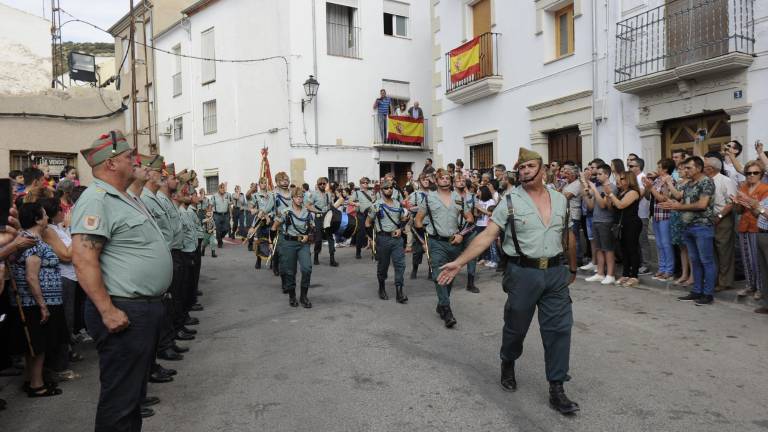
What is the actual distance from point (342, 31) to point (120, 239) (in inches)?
830

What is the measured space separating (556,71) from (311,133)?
10.6 m

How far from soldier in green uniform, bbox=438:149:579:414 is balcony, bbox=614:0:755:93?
7479 millimetres

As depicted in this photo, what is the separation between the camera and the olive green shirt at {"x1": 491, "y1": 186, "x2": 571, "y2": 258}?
175 inches

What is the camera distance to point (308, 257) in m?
8.48

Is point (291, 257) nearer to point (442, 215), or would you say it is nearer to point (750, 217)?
point (442, 215)

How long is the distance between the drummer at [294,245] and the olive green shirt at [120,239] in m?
5.03

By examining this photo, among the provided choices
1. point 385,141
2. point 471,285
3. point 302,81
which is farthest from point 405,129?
point 471,285

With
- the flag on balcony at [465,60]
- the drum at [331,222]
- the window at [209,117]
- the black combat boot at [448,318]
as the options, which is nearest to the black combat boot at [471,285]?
the black combat boot at [448,318]

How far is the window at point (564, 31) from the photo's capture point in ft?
45.8

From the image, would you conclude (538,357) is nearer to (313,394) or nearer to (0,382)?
(313,394)

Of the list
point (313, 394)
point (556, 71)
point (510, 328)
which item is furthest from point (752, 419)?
point (556, 71)

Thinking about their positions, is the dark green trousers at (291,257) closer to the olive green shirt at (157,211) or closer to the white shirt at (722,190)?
the olive green shirt at (157,211)

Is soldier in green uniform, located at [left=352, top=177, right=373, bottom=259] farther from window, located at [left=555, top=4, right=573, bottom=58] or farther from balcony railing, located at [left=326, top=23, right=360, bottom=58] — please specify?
balcony railing, located at [left=326, top=23, right=360, bottom=58]

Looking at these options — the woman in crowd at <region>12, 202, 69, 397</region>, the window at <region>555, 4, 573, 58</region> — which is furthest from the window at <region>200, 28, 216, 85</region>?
the woman in crowd at <region>12, 202, 69, 397</region>
